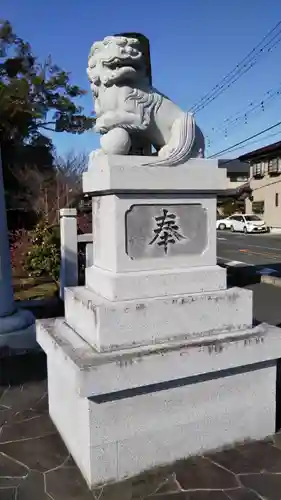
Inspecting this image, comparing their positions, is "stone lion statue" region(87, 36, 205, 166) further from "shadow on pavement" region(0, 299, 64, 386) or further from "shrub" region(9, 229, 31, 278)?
"shrub" region(9, 229, 31, 278)

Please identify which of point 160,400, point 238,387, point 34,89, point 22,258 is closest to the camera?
point 160,400

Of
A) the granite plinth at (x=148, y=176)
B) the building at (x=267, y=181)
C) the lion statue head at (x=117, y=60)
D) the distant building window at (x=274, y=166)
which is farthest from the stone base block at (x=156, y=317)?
the distant building window at (x=274, y=166)

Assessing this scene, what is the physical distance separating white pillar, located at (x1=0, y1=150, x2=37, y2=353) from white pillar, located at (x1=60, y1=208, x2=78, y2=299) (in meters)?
2.10

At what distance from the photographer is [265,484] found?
2637 millimetres

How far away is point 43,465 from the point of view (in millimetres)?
2867

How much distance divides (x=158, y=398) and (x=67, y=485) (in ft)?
2.70

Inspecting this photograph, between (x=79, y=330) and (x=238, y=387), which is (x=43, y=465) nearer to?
(x=79, y=330)

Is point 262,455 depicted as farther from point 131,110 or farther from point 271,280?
point 271,280

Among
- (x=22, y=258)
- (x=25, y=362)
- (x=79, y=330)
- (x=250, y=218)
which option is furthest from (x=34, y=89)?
(x=250, y=218)

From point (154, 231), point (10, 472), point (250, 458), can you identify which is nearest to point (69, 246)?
point (154, 231)

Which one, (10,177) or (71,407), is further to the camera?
(10,177)

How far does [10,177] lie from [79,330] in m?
15.9

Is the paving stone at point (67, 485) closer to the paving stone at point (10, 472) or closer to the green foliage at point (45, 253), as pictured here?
the paving stone at point (10, 472)

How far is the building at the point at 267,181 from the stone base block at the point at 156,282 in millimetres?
30688
